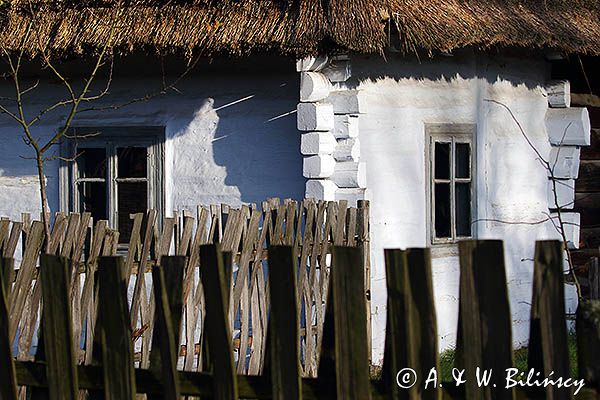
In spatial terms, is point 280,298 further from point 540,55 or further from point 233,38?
point 540,55

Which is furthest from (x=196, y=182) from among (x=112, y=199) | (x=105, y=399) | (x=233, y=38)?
(x=105, y=399)

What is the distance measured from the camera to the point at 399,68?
27.9 ft

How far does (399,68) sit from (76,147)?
252cm

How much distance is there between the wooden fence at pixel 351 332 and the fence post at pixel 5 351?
0.66 ft

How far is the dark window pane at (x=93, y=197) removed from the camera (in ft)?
29.3

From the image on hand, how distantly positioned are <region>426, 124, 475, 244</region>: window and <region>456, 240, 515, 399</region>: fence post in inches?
232

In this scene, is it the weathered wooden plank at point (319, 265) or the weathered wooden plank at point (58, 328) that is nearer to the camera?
the weathered wooden plank at point (58, 328)

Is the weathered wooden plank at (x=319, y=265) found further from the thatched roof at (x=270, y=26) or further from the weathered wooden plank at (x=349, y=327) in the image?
the weathered wooden plank at (x=349, y=327)

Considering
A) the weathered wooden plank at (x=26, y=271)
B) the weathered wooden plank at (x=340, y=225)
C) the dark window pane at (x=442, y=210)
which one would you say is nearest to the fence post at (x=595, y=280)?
the weathered wooden plank at (x=26, y=271)

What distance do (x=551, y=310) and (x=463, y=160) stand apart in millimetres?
6203

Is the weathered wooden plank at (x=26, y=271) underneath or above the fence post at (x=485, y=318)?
above

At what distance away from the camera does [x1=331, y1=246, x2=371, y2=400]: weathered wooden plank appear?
2.95 m

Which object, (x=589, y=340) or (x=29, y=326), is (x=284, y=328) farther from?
(x=29, y=326)

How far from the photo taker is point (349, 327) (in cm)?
297
